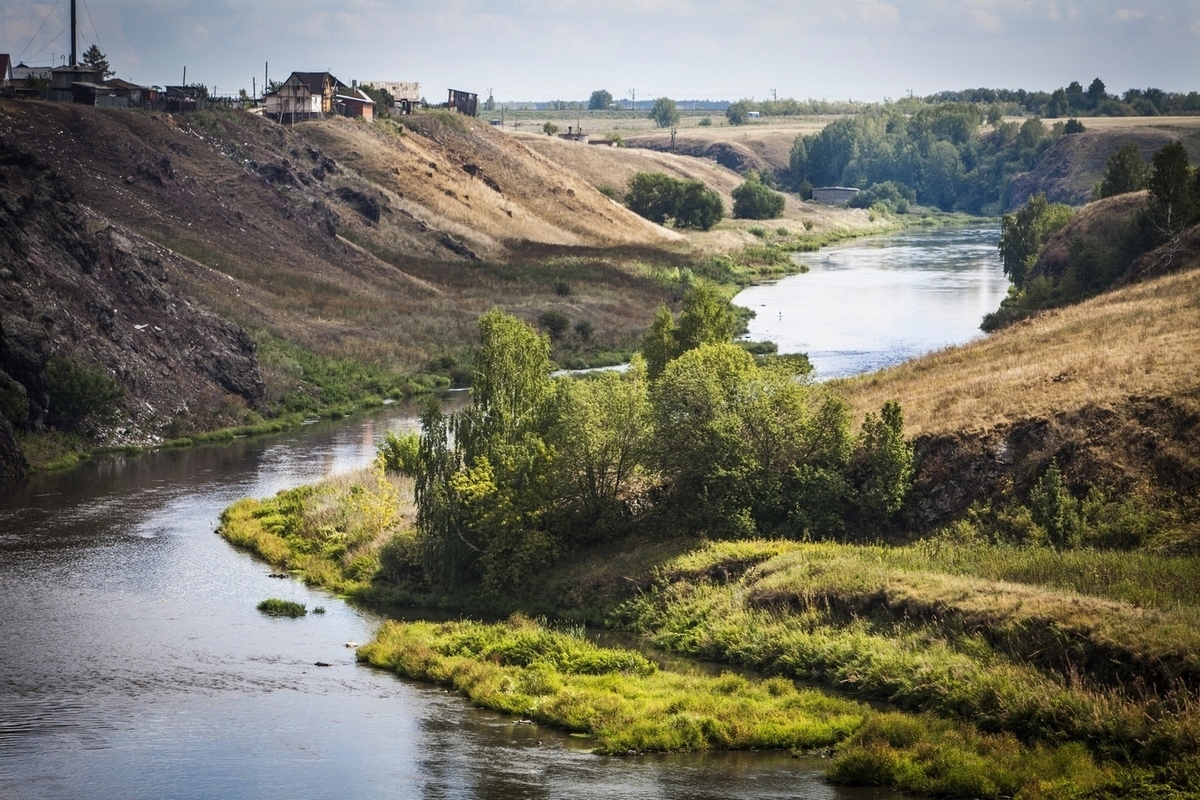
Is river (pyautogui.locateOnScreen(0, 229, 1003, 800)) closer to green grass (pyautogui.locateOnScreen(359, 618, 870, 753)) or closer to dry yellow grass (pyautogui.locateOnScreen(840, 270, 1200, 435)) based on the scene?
green grass (pyautogui.locateOnScreen(359, 618, 870, 753))

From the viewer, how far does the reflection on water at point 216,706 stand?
29.7 m

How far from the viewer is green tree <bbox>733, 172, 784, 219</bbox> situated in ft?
639

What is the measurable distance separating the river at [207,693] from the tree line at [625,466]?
468cm

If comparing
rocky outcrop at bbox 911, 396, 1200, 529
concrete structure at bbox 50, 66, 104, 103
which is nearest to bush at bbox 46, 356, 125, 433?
rocky outcrop at bbox 911, 396, 1200, 529

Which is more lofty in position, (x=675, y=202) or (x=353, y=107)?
(x=353, y=107)

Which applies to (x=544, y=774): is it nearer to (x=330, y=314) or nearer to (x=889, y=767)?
(x=889, y=767)

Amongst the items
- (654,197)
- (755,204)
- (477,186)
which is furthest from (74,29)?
(755,204)

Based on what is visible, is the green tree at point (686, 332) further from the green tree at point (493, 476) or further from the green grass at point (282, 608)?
the green grass at point (282, 608)

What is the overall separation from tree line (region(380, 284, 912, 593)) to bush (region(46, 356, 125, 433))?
25.4 meters

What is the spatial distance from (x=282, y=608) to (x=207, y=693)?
23.8 feet

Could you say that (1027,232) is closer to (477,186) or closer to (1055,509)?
(477,186)

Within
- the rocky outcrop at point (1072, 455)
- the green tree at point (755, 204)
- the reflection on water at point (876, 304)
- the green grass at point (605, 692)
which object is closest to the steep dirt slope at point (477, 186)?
the reflection on water at point (876, 304)

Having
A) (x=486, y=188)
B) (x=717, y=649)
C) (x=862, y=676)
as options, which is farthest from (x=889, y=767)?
(x=486, y=188)

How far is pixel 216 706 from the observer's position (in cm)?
3453
